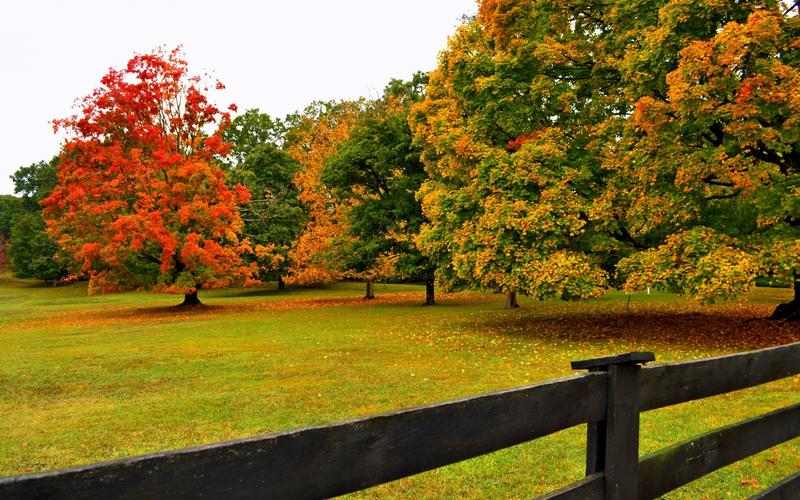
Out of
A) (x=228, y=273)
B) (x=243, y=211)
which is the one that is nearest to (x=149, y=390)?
(x=228, y=273)

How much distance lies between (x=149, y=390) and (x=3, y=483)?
10260 millimetres

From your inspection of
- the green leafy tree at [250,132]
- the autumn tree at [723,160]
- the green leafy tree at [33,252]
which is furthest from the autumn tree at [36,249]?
the autumn tree at [723,160]

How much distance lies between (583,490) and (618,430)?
34 cm

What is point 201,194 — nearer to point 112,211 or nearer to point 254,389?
point 112,211

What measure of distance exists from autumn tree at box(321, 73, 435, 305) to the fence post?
82.7 ft

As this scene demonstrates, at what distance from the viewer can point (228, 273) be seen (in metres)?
29.8

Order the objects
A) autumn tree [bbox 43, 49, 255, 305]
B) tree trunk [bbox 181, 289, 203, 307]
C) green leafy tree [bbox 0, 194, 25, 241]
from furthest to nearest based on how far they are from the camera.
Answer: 1. green leafy tree [bbox 0, 194, 25, 241]
2. tree trunk [bbox 181, 289, 203, 307]
3. autumn tree [bbox 43, 49, 255, 305]

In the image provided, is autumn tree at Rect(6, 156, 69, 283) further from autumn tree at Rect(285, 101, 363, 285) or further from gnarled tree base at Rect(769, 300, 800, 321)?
gnarled tree base at Rect(769, 300, 800, 321)

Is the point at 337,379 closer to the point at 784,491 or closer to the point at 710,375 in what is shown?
the point at 784,491

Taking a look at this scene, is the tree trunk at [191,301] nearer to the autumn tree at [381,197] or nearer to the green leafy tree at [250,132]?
the autumn tree at [381,197]

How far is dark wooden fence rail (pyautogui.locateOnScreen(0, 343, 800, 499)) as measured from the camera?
142 cm

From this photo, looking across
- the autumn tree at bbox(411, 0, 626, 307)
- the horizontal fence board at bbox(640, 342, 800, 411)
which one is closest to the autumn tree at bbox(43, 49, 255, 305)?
the autumn tree at bbox(411, 0, 626, 307)

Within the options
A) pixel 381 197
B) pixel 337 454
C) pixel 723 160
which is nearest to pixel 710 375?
pixel 337 454

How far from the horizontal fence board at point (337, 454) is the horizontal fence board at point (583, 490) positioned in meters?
0.27
